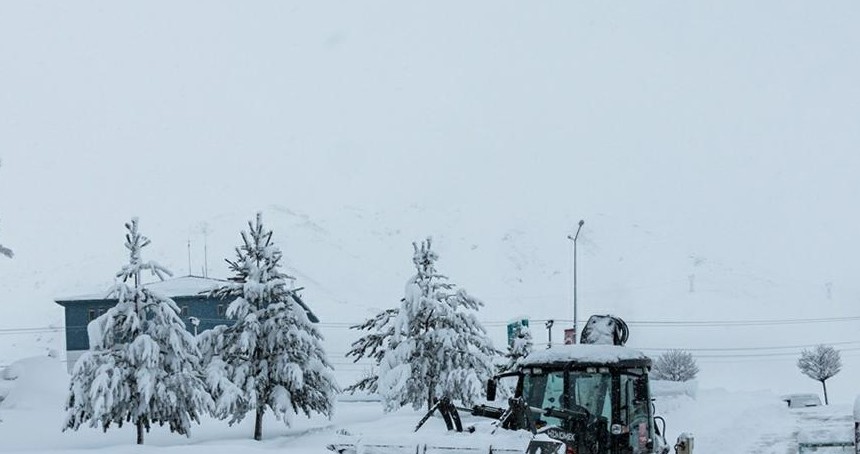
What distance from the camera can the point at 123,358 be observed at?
27547 mm

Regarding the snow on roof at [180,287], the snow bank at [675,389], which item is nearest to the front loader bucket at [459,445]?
the snow bank at [675,389]

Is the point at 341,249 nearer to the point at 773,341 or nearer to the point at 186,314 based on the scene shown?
the point at 773,341

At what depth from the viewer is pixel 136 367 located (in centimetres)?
2758

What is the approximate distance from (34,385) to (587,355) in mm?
36744

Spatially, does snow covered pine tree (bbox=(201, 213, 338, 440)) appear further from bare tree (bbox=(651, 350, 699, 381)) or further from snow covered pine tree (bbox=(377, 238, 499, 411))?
bare tree (bbox=(651, 350, 699, 381))

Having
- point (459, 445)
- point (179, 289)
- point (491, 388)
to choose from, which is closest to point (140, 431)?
point (491, 388)

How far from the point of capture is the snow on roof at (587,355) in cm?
986

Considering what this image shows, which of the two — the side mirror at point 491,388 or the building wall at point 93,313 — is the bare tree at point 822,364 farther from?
the side mirror at point 491,388

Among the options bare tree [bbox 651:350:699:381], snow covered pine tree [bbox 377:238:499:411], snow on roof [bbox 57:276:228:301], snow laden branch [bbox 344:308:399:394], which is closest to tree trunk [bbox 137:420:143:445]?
snow laden branch [bbox 344:308:399:394]

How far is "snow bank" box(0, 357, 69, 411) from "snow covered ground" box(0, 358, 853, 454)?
0.14ft

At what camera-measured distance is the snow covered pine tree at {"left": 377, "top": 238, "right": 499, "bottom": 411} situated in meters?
30.0

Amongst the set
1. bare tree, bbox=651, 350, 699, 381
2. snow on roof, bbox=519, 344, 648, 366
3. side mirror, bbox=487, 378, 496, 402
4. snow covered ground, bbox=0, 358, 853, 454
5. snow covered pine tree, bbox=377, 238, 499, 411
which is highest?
snow on roof, bbox=519, 344, 648, 366

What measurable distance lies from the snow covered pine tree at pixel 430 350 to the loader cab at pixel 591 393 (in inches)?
778

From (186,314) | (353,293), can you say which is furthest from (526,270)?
(186,314)
